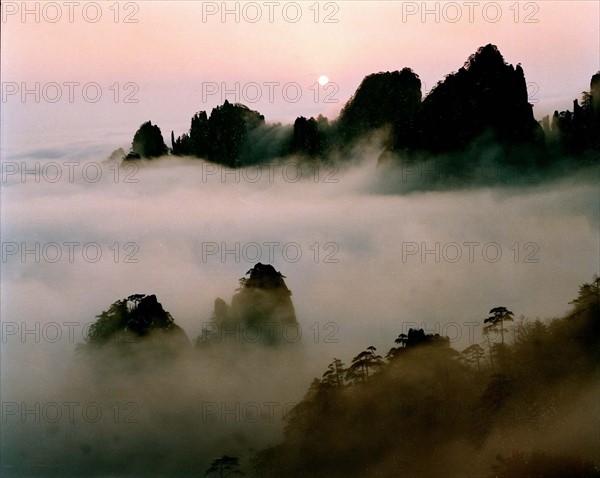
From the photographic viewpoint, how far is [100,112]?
4473mm

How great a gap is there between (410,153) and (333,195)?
0.45 meters

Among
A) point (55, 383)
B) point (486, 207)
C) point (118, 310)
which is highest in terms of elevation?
point (486, 207)

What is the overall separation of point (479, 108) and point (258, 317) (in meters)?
1.57

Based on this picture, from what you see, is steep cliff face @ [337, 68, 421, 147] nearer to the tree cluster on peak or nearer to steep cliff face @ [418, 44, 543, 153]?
steep cliff face @ [418, 44, 543, 153]

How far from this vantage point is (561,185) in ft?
14.4

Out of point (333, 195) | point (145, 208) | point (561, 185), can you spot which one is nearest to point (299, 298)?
point (333, 195)

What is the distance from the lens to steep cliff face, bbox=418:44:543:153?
14.4 ft

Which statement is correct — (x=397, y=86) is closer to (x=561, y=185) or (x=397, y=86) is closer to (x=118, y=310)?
(x=561, y=185)

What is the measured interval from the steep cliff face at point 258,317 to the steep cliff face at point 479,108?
3.45 ft

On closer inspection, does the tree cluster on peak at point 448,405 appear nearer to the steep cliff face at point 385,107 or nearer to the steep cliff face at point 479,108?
the steep cliff face at point 479,108

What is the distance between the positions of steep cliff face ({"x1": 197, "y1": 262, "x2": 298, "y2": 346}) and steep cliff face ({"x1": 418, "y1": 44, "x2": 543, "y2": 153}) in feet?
3.45

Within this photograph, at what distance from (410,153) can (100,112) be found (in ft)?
→ 5.36

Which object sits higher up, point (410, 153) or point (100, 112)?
point (100, 112)

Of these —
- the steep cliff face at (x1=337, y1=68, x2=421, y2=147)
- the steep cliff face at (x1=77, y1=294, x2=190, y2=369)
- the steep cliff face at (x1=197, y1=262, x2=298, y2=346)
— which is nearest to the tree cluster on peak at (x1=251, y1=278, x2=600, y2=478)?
the steep cliff face at (x1=197, y1=262, x2=298, y2=346)
